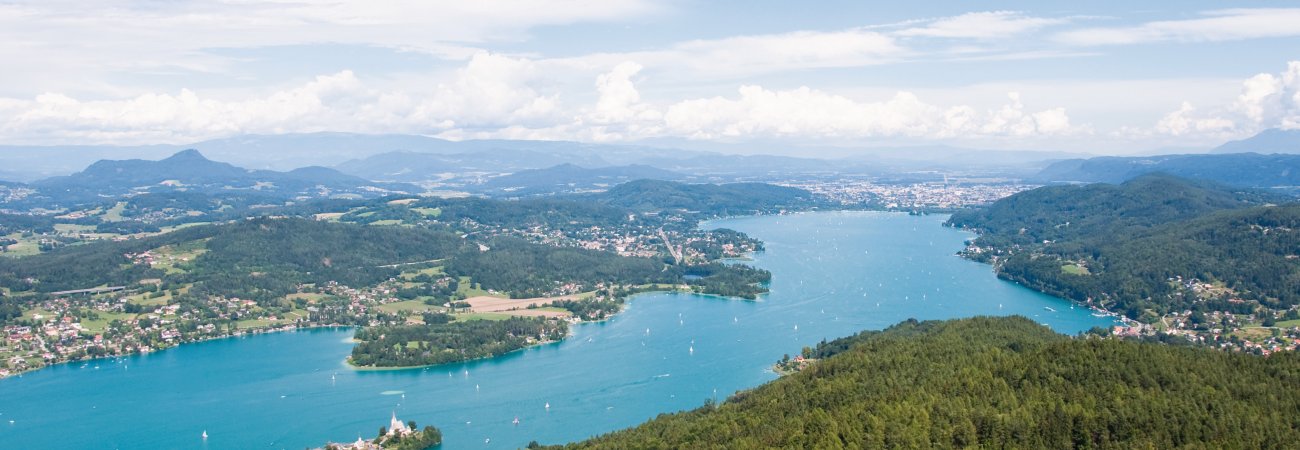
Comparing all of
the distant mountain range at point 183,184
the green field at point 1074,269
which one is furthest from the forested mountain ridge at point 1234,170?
the distant mountain range at point 183,184

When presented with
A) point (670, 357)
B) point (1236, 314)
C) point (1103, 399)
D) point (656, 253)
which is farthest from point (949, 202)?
point (1103, 399)

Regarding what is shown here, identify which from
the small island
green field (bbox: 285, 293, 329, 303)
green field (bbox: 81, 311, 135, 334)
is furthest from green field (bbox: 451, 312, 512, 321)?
the small island

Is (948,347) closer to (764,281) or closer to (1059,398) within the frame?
(1059,398)

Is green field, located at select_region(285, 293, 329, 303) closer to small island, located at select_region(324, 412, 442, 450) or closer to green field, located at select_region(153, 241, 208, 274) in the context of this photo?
green field, located at select_region(153, 241, 208, 274)

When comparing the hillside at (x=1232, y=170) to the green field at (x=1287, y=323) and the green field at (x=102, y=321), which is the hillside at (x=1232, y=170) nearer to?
the green field at (x=1287, y=323)

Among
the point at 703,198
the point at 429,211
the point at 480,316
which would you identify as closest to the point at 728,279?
the point at 480,316
